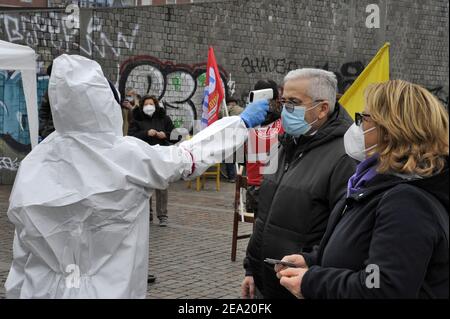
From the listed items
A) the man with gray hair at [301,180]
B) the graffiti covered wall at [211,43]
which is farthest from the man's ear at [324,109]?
the graffiti covered wall at [211,43]

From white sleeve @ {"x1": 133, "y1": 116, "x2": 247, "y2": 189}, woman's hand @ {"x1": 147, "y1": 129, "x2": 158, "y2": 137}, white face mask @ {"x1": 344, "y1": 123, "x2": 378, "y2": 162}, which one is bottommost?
woman's hand @ {"x1": 147, "y1": 129, "x2": 158, "y2": 137}

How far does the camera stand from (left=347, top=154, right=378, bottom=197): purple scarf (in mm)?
2374

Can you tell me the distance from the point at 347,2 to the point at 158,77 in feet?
23.7

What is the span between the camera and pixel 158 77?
14781 millimetres

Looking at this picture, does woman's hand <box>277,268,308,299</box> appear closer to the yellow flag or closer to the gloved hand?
the gloved hand

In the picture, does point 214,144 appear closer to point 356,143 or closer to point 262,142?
point 356,143

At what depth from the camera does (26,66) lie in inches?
320

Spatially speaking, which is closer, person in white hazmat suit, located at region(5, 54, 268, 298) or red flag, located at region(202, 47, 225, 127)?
person in white hazmat suit, located at region(5, 54, 268, 298)

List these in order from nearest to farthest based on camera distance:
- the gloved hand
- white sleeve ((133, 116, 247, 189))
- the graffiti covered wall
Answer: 1. white sleeve ((133, 116, 247, 189))
2. the gloved hand
3. the graffiti covered wall

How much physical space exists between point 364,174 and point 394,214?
0.41 meters

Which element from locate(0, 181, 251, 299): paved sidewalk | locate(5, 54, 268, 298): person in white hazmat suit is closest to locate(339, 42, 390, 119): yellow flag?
locate(0, 181, 251, 299): paved sidewalk

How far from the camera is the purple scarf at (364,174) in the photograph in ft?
7.79

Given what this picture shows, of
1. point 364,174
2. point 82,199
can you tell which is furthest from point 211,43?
point 364,174

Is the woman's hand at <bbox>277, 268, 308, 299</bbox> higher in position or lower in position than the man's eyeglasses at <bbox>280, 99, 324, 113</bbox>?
lower
